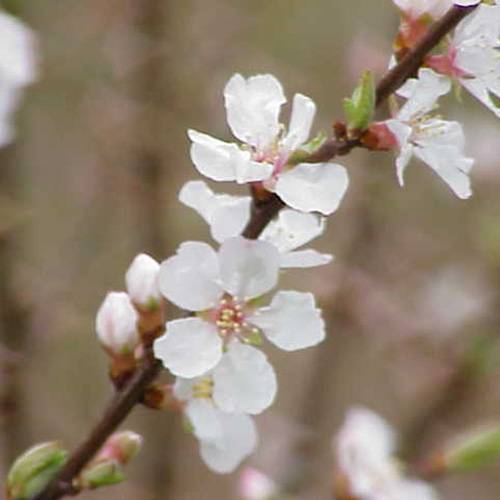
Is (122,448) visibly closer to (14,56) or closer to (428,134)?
(428,134)

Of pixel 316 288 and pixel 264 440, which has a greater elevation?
pixel 316 288

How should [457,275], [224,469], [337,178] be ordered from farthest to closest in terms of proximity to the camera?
[457,275], [224,469], [337,178]

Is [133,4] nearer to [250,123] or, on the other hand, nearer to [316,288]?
[316,288]

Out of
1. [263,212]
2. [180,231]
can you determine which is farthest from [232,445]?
[180,231]

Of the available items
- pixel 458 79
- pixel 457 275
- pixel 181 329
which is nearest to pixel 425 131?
pixel 458 79

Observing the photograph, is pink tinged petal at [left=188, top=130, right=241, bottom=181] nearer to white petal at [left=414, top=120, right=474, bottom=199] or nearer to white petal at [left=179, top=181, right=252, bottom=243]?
white petal at [left=179, top=181, right=252, bottom=243]

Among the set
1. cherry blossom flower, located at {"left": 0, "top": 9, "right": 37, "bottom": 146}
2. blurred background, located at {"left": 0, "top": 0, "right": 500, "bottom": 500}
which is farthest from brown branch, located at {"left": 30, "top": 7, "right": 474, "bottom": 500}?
blurred background, located at {"left": 0, "top": 0, "right": 500, "bottom": 500}

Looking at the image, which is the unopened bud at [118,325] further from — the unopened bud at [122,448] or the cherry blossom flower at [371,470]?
the cherry blossom flower at [371,470]
